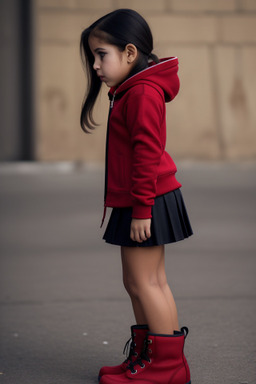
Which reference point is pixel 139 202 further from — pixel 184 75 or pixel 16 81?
pixel 16 81

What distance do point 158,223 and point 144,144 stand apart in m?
0.36

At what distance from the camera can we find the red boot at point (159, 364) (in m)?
3.51

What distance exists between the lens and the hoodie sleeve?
130 inches

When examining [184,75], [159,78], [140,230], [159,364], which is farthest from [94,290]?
[184,75]

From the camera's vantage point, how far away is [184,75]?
1622 centimetres

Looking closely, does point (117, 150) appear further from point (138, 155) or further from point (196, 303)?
point (196, 303)

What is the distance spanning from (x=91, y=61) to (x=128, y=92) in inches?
14.0

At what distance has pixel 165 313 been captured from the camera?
352 cm

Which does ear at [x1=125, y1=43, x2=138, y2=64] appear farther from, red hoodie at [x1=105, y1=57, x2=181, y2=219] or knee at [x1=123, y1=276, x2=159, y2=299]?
knee at [x1=123, y1=276, x2=159, y2=299]

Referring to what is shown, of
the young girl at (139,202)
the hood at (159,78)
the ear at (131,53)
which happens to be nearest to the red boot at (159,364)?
the young girl at (139,202)

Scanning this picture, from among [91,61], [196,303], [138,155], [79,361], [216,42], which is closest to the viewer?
[138,155]

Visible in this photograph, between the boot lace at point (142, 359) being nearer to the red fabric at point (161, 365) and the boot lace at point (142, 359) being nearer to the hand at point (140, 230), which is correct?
the red fabric at point (161, 365)

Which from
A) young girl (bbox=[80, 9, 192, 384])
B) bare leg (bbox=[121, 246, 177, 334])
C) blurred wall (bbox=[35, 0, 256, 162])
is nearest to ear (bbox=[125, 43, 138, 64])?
young girl (bbox=[80, 9, 192, 384])

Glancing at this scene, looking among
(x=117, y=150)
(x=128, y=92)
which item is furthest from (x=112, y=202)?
(x=128, y=92)
